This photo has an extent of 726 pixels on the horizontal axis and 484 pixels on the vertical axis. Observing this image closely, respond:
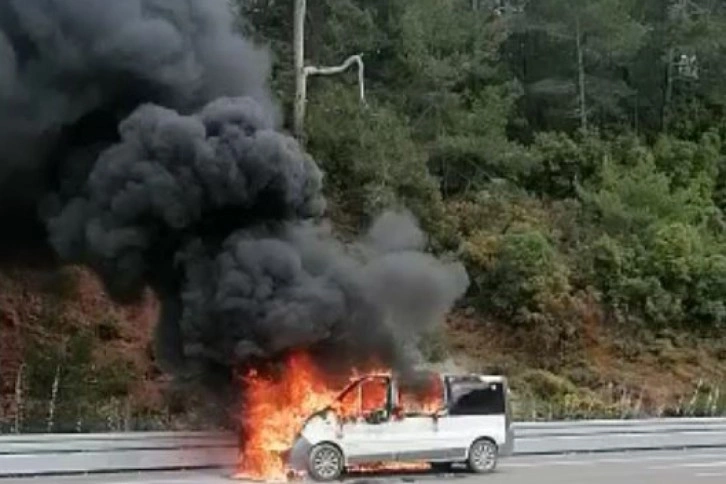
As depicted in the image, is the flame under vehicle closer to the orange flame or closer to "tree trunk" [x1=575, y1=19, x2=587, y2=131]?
the orange flame

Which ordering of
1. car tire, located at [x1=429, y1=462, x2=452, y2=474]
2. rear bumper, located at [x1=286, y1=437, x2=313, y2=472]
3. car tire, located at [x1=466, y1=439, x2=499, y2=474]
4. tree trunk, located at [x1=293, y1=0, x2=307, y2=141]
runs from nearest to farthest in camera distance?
rear bumper, located at [x1=286, y1=437, x2=313, y2=472] → car tire, located at [x1=466, y1=439, x2=499, y2=474] → car tire, located at [x1=429, y1=462, x2=452, y2=474] → tree trunk, located at [x1=293, y1=0, x2=307, y2=141]

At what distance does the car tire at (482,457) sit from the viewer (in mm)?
19531

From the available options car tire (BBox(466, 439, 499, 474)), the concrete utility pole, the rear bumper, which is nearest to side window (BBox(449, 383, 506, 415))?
car tire (BBox(466, 439, 499, 474))

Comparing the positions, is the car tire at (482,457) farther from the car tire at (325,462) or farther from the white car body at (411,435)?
the car tire at (325,462)

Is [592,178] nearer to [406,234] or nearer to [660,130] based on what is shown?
[660,130]

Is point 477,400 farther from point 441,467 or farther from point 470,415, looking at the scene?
point 441,467

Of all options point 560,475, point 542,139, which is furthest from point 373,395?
point 542,139

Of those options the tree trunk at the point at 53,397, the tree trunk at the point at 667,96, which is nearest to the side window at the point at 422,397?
the tree trunk at the point at 53,397

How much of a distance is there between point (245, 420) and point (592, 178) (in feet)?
74.3

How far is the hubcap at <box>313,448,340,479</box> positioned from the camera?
59.5ft

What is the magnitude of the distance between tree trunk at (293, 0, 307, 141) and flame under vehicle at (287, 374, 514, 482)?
1163cm

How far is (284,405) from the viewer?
61.1 ft

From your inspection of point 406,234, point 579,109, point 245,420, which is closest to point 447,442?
point 245,420

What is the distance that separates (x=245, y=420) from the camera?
1862cm
